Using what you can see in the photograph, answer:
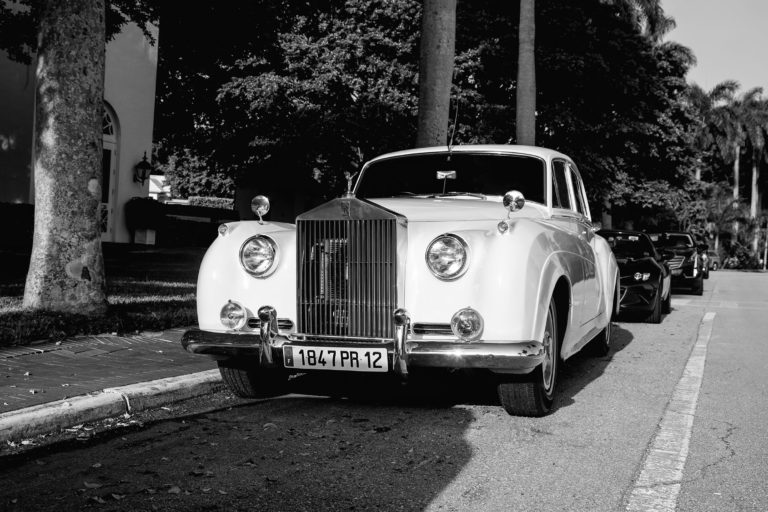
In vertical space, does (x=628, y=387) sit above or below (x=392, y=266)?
below

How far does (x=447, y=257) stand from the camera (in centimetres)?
504

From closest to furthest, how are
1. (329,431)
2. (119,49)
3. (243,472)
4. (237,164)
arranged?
(243,472) < (329,431) < (119,49) < (237,164)

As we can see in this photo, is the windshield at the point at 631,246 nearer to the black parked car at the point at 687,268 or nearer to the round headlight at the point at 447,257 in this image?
the black parked car at the point at 687,268

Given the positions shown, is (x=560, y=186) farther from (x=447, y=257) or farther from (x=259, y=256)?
(x=259, y=256)

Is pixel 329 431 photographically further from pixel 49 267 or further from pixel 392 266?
pixel 49 267

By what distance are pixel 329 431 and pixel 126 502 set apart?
159 centimetres

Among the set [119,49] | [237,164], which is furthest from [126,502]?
[237,164]

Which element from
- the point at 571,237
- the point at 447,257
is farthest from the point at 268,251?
the point at 571,237

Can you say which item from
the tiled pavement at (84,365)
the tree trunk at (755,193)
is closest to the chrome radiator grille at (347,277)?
the tiled pavement at (84,365)

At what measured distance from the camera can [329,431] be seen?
502 centimetres

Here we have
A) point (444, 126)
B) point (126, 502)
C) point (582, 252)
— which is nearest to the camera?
point (126, 502)

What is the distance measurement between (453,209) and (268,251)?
1300mm

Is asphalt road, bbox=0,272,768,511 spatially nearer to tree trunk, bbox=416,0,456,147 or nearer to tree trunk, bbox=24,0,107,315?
tree trunk, bbox=24,0,107,315

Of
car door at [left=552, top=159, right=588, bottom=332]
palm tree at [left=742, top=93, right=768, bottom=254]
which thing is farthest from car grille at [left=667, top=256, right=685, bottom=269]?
palm tree at [left=742, top=93, right=768, bottom=254]
